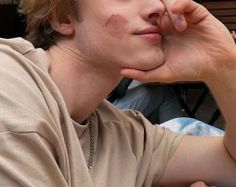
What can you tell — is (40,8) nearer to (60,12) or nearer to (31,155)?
(60,12)

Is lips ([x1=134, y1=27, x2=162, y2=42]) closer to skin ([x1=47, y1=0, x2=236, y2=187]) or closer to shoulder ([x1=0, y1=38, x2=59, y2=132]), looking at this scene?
skin ([x1=47, y1=0, x2=236, y2=187])

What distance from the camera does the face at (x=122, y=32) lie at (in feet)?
3.60

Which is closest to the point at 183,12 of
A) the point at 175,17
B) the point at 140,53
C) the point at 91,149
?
the point at 175,17

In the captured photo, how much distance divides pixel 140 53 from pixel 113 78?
11 centimetres

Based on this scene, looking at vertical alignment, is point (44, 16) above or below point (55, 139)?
above

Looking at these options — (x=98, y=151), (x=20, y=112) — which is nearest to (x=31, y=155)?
(x=20, y=112)

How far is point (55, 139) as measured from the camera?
35.3 inches

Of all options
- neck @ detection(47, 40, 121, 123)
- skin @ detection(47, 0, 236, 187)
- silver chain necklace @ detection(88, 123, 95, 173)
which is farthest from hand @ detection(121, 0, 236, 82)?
silver chain necklace @ detection(88, 123, 95, 173)

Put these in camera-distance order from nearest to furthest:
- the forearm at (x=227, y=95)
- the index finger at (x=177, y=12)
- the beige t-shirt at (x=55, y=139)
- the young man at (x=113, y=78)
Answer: the beige t-shirt at (x=55, y=139), the young man at (x=113, y=78), the index finger at (x=177, y=12), the forearm at (x=227, y=95)

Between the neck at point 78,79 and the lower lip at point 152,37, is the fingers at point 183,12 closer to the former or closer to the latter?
the lower lip at point 152,37

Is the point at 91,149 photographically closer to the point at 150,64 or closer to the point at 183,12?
the point at 150,64

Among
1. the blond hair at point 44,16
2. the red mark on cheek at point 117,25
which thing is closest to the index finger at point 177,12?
the red mark on cheek at point 117,25

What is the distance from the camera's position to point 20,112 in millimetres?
826

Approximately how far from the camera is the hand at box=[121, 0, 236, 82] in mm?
1166
